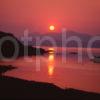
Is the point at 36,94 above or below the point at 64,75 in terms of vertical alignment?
above

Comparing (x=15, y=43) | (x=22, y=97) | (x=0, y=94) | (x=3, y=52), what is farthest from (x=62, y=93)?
(x=15, y=43)

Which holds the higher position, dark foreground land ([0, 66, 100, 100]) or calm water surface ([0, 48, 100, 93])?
dark foreground land ([0, 66, 100, 100])

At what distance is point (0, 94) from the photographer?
19359mm

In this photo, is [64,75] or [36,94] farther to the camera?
[64,75]

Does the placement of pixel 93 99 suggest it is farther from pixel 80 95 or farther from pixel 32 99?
pixel 32 99

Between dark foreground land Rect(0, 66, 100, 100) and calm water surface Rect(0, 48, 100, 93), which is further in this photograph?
calm water surface Rect(0, 48, 100, 93)

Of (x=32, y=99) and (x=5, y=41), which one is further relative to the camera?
(x=5, y=41)

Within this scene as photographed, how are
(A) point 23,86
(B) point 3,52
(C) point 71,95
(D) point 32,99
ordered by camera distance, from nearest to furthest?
1. (D) point 32,99
2. (C) point 71,95
3. (A) point 23,86
4. (B) point 3,52

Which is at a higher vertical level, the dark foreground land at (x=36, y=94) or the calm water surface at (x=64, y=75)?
the dark foreground land at (x=36, y=94)

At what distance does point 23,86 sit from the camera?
23.5 meters

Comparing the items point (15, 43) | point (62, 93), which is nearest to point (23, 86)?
point (62, 93)

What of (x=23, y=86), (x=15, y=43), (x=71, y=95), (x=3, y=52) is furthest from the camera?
(x=15, y=43)

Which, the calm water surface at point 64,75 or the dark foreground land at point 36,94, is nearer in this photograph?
the dark foreground land at point 36,94

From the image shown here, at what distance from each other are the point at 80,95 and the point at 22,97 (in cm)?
533
